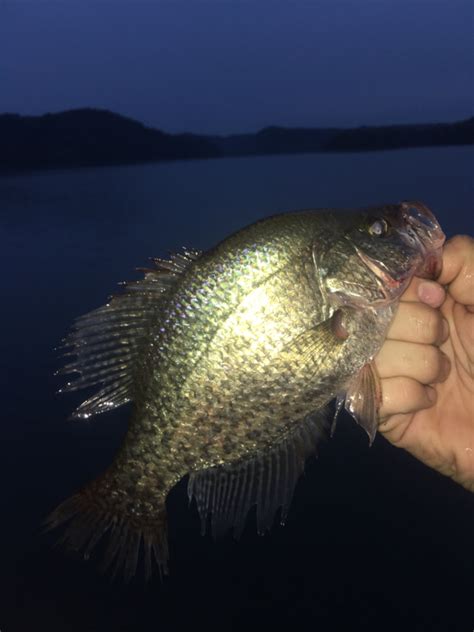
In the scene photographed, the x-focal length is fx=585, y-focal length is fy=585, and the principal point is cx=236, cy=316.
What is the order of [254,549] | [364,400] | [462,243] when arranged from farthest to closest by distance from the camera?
1. [254,549]
2. [462,243]
3. [364,400]

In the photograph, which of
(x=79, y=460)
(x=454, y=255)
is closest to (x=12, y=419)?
(x=79, y=460)

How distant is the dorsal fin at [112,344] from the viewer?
7.95 ft

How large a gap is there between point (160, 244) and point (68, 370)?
2274 cm

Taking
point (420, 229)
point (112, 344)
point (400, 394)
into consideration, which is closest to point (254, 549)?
point (400, 394)

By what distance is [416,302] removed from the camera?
266cm

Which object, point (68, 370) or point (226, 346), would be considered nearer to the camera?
point (226, 346)

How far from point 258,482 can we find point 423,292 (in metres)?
1.13

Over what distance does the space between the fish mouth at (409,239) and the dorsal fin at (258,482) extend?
599 mm

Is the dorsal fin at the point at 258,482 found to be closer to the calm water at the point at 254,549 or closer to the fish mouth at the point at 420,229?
the fish mouth at the point at 420,229

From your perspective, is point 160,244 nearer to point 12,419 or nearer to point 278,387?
point 12,419

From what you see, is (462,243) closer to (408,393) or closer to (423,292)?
(423,292)

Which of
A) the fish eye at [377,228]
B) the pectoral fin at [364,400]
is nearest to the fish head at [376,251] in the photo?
the fish eye at [377,228]

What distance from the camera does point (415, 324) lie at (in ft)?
8.67

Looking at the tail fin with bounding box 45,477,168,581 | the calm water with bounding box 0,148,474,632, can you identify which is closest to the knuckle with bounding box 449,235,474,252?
the tail fin with bounding box 45,477,168,581
